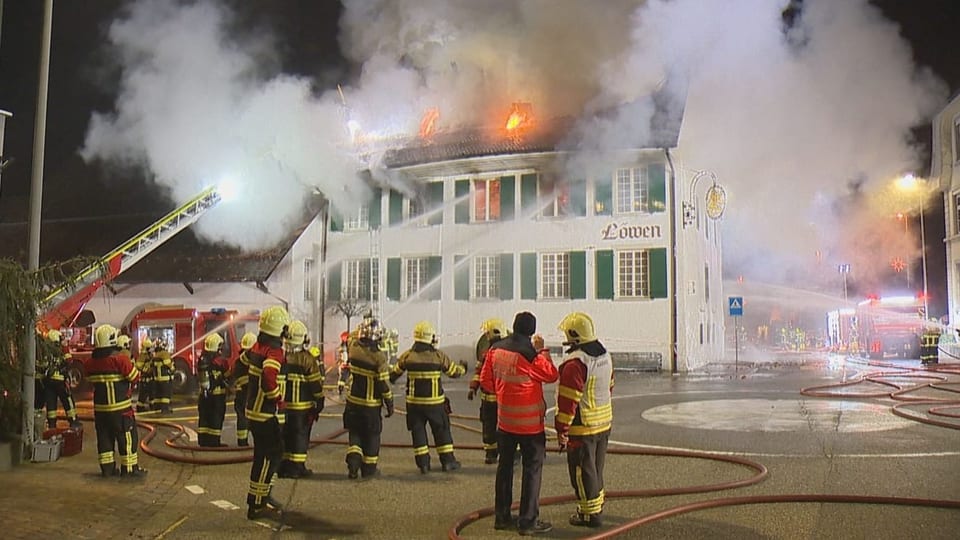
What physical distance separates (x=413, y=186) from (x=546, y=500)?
770 inches

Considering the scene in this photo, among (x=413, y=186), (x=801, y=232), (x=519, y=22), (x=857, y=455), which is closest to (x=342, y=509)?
(x=857, y=455)

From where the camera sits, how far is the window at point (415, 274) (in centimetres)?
2442

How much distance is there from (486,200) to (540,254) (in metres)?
2.61

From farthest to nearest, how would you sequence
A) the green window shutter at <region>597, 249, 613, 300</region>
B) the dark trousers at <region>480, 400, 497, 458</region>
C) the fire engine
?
the green window shutter at <region>597, 249, 613, 300</region>, the fire engine, the dark trousers at <region>480, 400, 497, 458</region>

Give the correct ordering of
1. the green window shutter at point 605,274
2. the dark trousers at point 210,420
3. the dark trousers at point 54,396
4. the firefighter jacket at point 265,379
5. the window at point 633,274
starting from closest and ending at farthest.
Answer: the firefighter jacket at point 265,379
the dark trousers at point 210,420
the dark trousers at point 54,396
the window at point 633,274
the green window shutter at point 605,274

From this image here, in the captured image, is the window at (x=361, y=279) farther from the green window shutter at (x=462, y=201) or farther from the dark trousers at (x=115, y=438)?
the dark trousers at (x=115, y=438)

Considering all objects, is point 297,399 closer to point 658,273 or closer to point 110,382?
point 110,382

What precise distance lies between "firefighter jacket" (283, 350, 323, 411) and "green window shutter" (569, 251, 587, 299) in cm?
1620

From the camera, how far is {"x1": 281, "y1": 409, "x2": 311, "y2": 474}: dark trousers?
284 inches

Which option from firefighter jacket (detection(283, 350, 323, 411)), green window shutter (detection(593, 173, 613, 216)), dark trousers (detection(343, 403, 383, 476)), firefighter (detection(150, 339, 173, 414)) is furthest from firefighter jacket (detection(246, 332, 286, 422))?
green window shutter (detection(593, 173, 613, 216))

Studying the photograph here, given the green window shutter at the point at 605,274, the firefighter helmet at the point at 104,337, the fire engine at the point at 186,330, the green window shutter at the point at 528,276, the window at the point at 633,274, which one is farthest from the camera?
the green window shutter at the point at 528,276

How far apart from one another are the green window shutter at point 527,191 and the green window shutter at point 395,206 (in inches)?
170

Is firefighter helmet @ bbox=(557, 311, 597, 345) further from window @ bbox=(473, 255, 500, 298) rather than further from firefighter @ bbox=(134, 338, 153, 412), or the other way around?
window @ bbox=(473, 255, 500, 298)

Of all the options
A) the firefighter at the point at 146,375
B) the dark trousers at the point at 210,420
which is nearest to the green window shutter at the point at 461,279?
the firefighter at the point at 146,375
